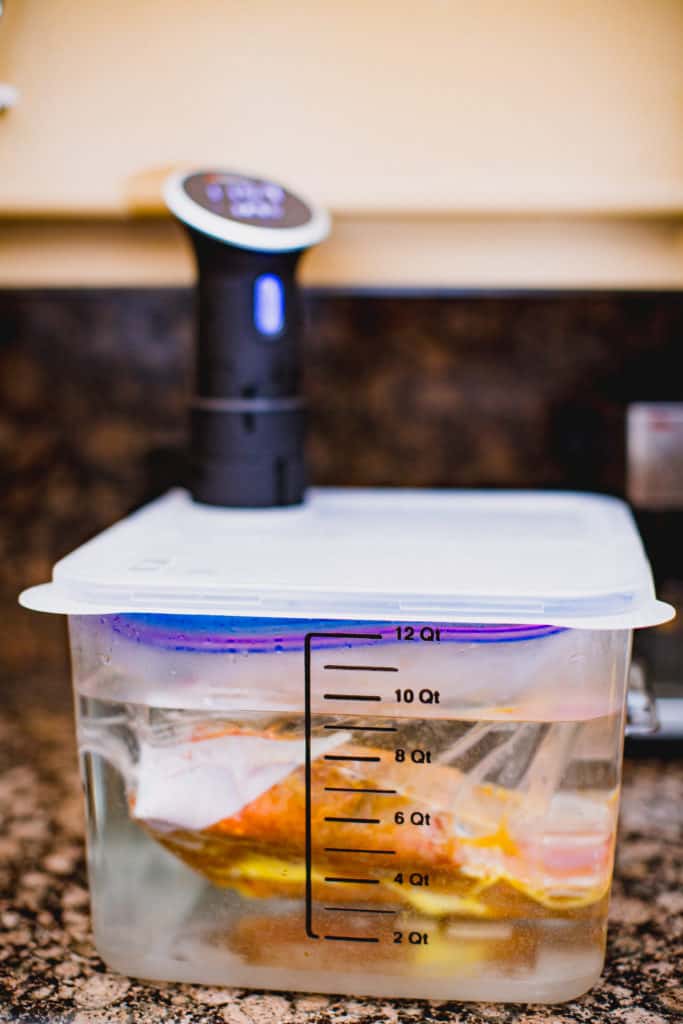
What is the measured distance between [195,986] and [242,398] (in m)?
0.43

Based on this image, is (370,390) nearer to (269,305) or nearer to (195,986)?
(269,305)

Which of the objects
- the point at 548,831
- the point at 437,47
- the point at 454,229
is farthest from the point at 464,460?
the point at 548,831

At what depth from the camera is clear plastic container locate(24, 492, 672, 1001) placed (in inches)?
22.5

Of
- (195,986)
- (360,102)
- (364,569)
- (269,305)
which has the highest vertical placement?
(360,102)

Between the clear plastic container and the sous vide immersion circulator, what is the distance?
0.61 feet

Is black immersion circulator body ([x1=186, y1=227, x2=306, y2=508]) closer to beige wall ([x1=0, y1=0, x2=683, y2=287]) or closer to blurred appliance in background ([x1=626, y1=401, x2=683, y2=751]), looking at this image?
beige wall ([x1=0, y1=0, x2=683, y2=287])

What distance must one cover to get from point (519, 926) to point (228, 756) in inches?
8.1

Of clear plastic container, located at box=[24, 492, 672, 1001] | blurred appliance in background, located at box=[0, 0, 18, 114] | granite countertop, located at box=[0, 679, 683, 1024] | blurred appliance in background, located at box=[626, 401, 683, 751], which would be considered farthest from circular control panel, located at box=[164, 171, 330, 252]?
granite countertop, located at box=[0, 679, 683, 1024]

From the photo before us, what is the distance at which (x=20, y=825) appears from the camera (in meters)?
0.82

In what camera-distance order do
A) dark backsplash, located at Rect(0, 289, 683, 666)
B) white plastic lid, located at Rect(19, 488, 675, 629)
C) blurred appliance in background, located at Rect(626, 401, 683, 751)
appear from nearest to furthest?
white plastic lid, located at Rect(19, 488, 675, 629) < blurred appliance in background, located at Rect(626, 401, 683, 751) < dark backsplash, located at Rect(0, 289, 683, 666)

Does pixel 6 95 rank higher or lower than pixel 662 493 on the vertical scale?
higher

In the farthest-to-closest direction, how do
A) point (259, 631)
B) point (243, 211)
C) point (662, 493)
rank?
point (662, 493)
point (243, 211)
point (259, 631)

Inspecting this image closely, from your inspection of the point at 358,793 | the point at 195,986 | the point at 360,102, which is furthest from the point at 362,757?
the point at 360,102

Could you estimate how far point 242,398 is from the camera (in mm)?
800
